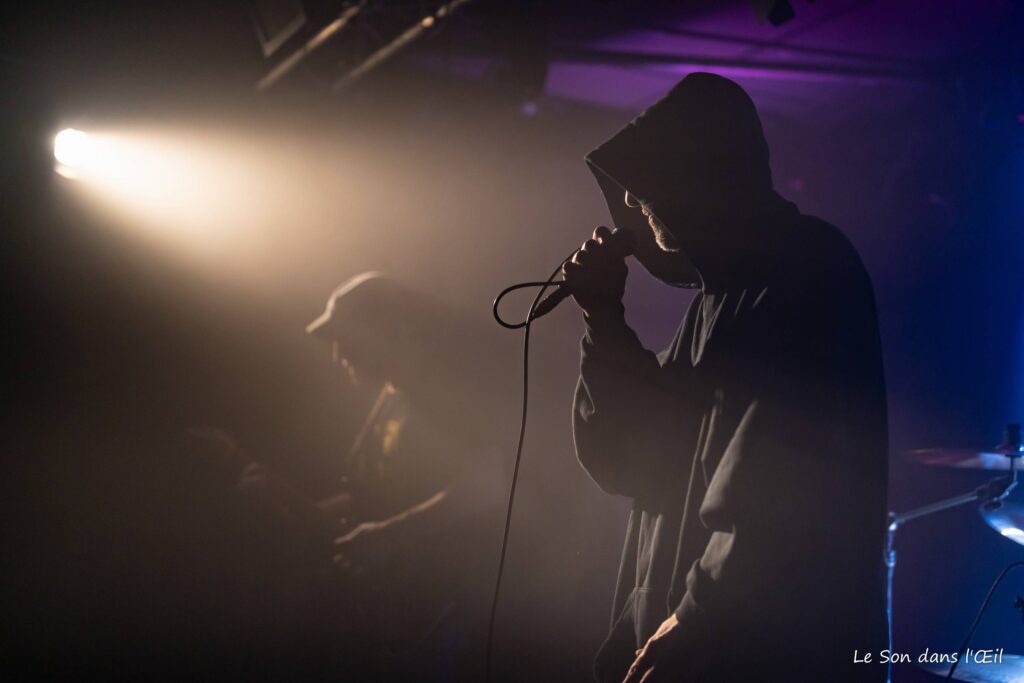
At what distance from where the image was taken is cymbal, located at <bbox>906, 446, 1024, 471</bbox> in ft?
7.57

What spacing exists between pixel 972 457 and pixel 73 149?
4.26 m

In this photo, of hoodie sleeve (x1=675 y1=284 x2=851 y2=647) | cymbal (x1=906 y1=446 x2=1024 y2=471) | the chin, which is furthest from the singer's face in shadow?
cymbal (x1=906 y1=446 x2=1024 y2=471)

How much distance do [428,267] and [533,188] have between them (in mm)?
785

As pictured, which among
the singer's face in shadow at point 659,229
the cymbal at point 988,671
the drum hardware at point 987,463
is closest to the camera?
the singer's face in shadow at point 659,229

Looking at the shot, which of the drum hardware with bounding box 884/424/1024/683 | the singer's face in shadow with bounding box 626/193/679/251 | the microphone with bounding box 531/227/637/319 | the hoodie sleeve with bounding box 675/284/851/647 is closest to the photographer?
the hoodie sleeve with bounding box 675/284/851/647

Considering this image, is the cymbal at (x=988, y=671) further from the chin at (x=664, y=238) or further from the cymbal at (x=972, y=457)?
the chin at (x=664, y=238)

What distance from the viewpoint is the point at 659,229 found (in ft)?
5.00

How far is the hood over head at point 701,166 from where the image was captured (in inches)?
54.1

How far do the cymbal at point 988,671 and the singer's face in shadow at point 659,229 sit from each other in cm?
173

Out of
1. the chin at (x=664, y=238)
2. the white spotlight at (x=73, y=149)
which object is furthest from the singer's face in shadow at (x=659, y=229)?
the white spotlight at (x=73, y=149)

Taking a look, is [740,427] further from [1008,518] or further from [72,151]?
[72,151]

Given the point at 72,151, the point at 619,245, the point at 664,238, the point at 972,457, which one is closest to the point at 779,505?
the point at 619,245

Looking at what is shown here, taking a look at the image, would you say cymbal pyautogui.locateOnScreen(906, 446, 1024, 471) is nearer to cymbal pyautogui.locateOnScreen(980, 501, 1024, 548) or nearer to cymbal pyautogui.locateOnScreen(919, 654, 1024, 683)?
cymbal pyautogui.locateOnScreen(980, 501, 1024, 548)

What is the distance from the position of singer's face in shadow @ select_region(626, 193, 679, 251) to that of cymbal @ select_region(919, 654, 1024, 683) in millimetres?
1727
